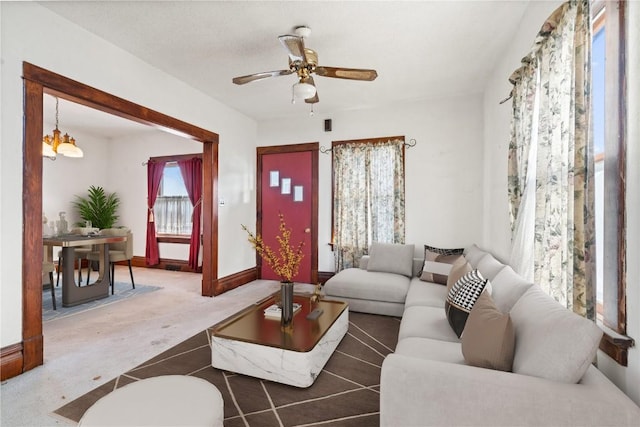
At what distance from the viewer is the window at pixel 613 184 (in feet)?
4.02

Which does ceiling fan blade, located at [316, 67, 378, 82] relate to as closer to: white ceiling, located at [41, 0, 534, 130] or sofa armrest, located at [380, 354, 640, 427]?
white ceiling, located at [41, 0, 534, 130]

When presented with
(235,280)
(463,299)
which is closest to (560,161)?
(463,299)

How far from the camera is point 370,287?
11.3 feet

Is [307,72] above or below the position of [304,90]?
above

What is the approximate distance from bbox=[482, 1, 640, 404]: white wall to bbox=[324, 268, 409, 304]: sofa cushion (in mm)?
1120

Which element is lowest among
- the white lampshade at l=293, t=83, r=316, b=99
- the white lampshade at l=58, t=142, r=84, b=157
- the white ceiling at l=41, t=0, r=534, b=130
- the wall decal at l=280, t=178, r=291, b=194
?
the wall decal at l=280, t=178, r=291, b=194

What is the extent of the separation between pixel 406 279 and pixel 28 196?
3758mm

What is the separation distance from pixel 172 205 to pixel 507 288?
6.09 meters

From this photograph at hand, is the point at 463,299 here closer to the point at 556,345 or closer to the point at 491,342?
the point at 491,342

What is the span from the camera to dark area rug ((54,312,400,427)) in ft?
5.70

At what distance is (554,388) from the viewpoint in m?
1.11

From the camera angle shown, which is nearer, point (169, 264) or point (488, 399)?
point (488, 399)

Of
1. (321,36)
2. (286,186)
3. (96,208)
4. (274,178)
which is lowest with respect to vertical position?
(96,208)

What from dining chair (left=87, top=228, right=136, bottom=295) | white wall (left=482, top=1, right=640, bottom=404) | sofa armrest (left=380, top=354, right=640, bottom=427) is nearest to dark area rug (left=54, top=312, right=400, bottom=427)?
sofa armrest (left=380, top=354, right=640, bottom=427)
